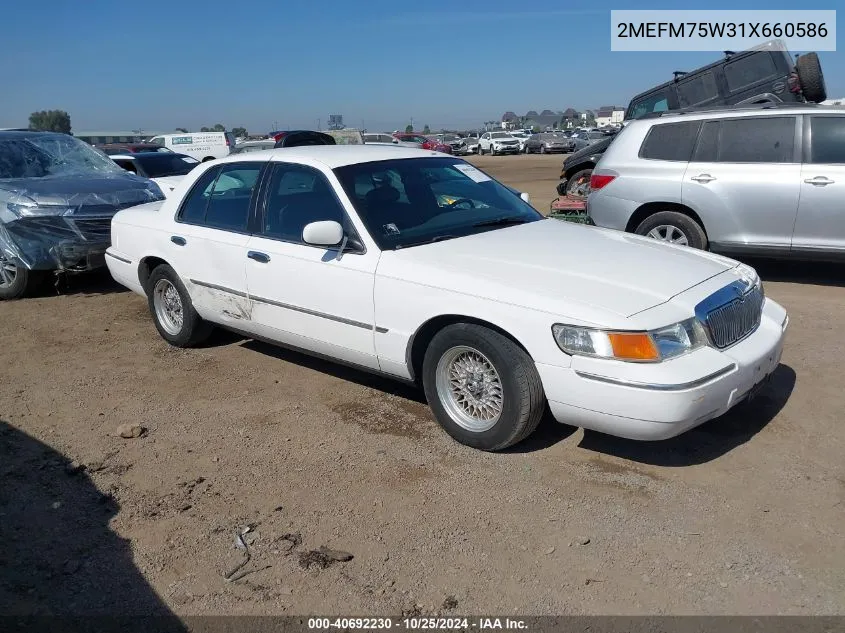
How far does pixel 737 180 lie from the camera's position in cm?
724

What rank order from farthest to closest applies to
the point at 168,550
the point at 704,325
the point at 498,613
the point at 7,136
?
the point at 7,136 → the point at 704,325 → the point at 168,550 → the point at 498,613

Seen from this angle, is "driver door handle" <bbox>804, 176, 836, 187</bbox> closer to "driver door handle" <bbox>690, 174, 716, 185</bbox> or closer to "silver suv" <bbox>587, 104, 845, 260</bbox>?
"silver suv" <bbox>587, 104, 845, 260</bbox>

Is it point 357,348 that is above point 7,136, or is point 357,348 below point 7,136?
below

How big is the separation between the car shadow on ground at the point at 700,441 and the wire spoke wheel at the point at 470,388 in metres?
0.60

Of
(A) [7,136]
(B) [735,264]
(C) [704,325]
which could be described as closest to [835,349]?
(B) [735,264]

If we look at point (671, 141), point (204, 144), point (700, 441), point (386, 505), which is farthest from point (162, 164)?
point (204, 144)

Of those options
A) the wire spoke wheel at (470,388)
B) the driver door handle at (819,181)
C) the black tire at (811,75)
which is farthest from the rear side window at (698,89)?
the wire spoke wheel at (470,388)

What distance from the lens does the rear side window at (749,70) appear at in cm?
1123

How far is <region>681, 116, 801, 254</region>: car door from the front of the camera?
23.2 ft

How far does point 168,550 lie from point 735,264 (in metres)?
3.52

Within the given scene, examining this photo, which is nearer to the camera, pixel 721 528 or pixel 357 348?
pixel 721 528

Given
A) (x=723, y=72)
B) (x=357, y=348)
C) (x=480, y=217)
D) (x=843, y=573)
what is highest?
(x=723, y=72)

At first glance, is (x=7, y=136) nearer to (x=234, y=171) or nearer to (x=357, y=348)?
(x=234, y=171)

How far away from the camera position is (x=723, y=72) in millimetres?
11617
